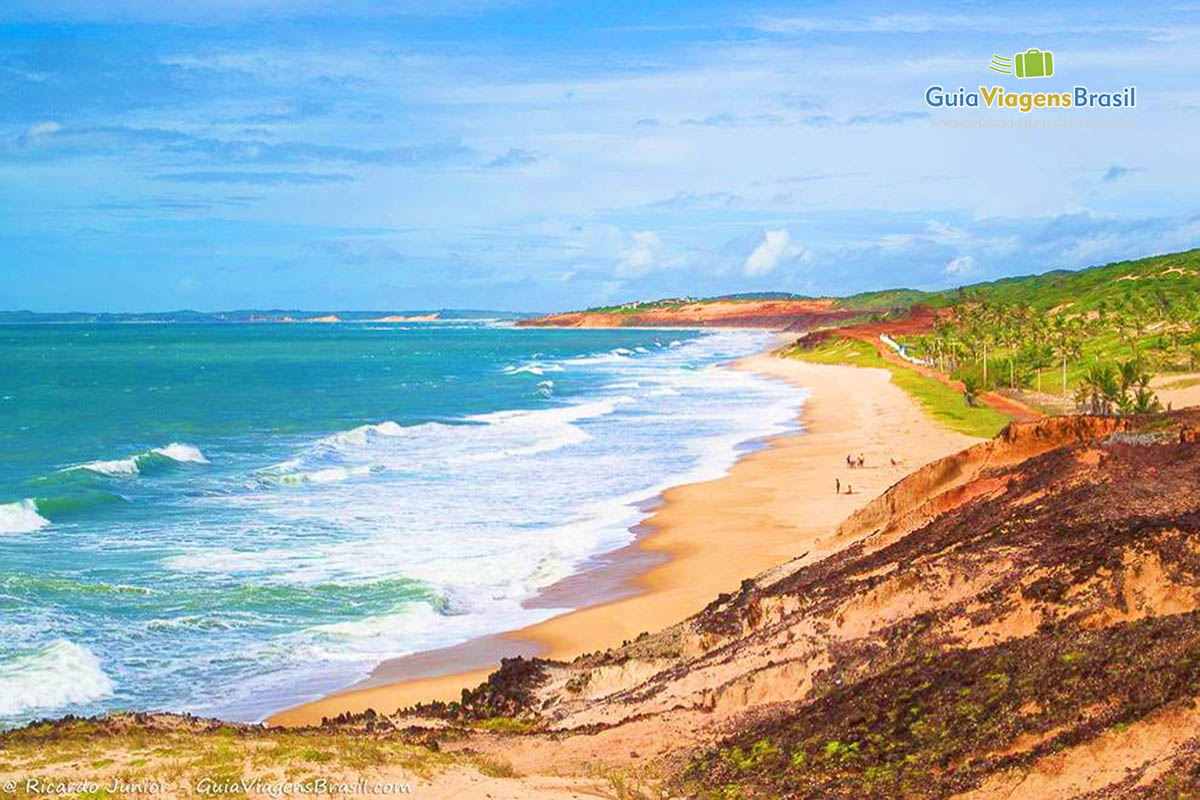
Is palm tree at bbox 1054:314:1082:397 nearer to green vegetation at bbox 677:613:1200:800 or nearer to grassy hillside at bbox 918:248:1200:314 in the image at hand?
grassy hillside at bbox 918:248:1200:314

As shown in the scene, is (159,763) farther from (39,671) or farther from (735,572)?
(735,572)

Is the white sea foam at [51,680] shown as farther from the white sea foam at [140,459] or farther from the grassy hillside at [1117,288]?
the grassy hillside at [1117,288]

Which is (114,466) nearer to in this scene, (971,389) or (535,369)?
(971,389)

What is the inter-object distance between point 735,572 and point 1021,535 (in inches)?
475

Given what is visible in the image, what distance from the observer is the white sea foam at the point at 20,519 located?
34.2 metres

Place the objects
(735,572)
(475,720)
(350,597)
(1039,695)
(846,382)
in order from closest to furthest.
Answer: (1039,695), (475,720), (350,597), (735,572), (846,382)

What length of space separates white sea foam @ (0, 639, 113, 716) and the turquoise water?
1.7 inches

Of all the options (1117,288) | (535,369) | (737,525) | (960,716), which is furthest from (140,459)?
(1117,288)

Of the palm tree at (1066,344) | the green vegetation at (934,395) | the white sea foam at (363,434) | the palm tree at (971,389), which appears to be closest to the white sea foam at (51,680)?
the white sea foam at (363,434)

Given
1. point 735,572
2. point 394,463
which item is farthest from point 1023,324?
point 735,572

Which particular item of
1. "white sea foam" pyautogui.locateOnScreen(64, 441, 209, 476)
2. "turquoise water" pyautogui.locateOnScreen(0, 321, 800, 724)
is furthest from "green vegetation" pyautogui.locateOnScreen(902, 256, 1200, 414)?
"white sea foam" pyautogui.locateOnScreen(64, 441, 209, 476)

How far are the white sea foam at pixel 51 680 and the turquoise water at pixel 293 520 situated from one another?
1.7 inches

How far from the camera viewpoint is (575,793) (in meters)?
12.1

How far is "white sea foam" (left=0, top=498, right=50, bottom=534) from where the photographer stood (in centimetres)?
3419
